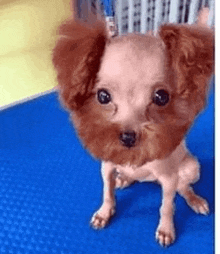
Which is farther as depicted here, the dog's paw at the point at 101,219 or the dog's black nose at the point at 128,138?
the dog's paw at the point at 101,219

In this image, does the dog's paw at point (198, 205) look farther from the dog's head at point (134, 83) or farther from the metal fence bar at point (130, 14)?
the metal fence bar at point (130, 14)

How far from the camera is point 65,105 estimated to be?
0.64 meters

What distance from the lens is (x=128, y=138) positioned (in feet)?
1.97

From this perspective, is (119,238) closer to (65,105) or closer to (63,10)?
(65,105)

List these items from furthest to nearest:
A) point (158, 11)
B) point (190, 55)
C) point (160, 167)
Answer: point (158, 11)
point (160, 167)
point (190, 55)

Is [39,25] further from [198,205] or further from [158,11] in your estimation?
[198,205]

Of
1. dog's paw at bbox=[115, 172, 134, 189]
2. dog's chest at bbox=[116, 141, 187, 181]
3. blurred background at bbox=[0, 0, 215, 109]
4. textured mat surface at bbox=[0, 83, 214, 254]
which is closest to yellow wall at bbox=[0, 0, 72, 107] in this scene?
blurred background at bbox=[0, 0, 215, 109]

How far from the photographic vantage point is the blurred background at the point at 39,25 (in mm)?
1156

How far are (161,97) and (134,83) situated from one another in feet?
0.15

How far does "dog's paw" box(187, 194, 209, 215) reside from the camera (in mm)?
873

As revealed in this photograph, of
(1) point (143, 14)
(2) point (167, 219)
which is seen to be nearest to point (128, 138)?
(2) point (167, 219)

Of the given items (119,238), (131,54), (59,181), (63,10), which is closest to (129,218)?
(119,238)

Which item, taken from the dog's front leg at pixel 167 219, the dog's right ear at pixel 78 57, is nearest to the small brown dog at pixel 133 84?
the dog's right ear at pixel 78 57

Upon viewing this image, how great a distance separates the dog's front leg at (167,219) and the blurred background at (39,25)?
0.55m
